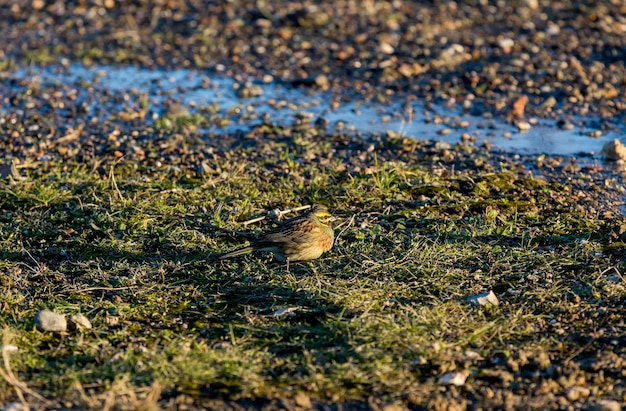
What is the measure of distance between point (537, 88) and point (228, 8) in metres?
5.54

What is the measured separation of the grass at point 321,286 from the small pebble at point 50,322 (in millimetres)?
58

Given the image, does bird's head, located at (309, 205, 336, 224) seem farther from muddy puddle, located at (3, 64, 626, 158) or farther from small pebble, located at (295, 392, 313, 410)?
muddy puddle, located at (3, 64, 626, 158)

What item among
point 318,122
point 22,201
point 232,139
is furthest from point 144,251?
point 318,122

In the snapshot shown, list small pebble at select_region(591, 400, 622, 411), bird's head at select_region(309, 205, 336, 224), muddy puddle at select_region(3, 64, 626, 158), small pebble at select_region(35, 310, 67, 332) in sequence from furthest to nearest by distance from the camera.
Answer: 1. muddy puddle at select_region(3, 64, 626, 158)
2. bird's head at select_region(309, 205, 336, 224)
3. small pebble at select_region(35, 310, 67, 332)
4. small pebble at select_region(591, 400, 622, 411)

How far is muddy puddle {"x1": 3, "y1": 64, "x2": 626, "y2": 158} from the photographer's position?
10422mm

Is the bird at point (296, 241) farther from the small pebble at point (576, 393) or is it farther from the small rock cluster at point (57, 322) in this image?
the small pebble at point (576, 393)

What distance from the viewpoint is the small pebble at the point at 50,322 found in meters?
5.94

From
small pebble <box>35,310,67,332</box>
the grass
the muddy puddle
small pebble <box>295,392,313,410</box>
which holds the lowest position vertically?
the muddy puddle

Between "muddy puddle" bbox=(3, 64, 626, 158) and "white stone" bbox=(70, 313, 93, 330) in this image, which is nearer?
"white stone" bbox=(70, 313, 93, 330)

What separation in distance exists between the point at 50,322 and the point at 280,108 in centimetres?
596

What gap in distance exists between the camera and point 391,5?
15.3 meters

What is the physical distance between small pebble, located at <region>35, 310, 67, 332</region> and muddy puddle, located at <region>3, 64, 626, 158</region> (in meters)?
4.97

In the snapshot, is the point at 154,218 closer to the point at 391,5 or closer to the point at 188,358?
the point at 188,358

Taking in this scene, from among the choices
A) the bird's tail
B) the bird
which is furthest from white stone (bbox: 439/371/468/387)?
the bird's tail
